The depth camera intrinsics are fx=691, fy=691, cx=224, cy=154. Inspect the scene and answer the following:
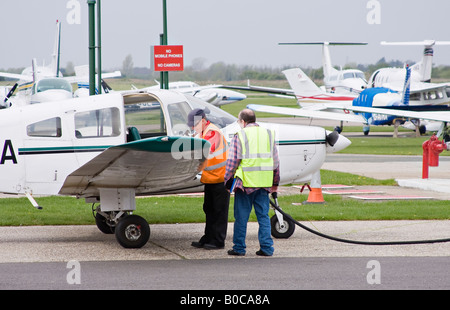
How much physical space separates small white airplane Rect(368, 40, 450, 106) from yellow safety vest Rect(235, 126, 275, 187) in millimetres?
25823

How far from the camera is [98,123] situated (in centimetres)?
884

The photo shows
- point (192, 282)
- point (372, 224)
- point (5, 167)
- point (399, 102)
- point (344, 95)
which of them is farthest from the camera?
point (344, 95)

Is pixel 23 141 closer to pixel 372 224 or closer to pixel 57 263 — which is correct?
pixel 57 263

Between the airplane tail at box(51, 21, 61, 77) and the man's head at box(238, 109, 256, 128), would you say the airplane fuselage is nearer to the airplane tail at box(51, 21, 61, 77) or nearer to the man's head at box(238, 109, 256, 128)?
the man's head at box(238, 109, 256, 128)

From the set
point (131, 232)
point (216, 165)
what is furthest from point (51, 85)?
point (216, 165)

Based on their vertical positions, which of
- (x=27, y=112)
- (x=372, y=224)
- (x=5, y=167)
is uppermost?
(x=27, y=112)

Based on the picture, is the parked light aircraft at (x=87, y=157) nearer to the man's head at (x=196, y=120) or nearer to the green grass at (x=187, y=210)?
the man's head at (x=196, y=120)

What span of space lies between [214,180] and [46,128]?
7.33 feet

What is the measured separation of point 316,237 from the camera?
9742mm

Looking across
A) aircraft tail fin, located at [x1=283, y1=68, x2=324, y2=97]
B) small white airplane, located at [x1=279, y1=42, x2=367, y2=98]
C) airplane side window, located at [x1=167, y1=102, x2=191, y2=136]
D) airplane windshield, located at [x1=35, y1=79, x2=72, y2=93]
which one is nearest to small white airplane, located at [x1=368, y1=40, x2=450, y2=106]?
small white airplane, located at [x1=279, y1=42, x2=367, y2=98]

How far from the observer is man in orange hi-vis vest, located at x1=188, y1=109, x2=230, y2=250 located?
8.74m

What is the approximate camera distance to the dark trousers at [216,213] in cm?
883
